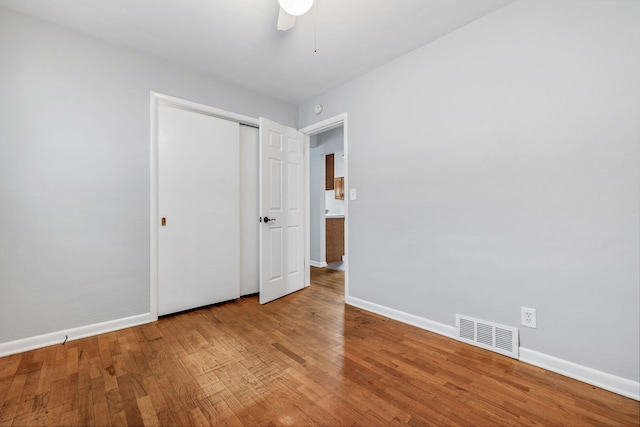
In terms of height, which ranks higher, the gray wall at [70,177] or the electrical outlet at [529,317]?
the gray wall at [70,177]

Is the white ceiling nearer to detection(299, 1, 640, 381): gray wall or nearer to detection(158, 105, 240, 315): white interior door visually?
detection(299, 1, 640, 381): gray wall

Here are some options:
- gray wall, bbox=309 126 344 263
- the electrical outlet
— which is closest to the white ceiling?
gray wall, bbox=309 126 344 263

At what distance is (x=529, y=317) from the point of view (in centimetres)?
176

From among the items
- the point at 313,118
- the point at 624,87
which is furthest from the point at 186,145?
the point at 624,87

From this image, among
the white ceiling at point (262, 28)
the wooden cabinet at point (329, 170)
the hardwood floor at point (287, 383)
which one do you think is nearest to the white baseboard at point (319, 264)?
the wooden cabinet at point (329, 170)

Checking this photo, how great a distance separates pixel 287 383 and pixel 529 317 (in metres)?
1.66

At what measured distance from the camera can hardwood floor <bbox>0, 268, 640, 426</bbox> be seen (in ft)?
4.24

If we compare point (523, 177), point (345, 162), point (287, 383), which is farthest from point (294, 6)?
point (287, 383)

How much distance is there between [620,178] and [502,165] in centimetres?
58

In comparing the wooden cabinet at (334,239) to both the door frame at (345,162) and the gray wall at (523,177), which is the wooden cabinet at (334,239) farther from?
the gray wall at (523,177)

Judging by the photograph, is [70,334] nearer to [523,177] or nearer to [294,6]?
[294,6]

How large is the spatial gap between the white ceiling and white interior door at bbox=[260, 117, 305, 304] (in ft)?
2.47

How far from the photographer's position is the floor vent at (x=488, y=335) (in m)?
1.82

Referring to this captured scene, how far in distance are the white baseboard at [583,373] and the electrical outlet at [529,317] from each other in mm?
170
